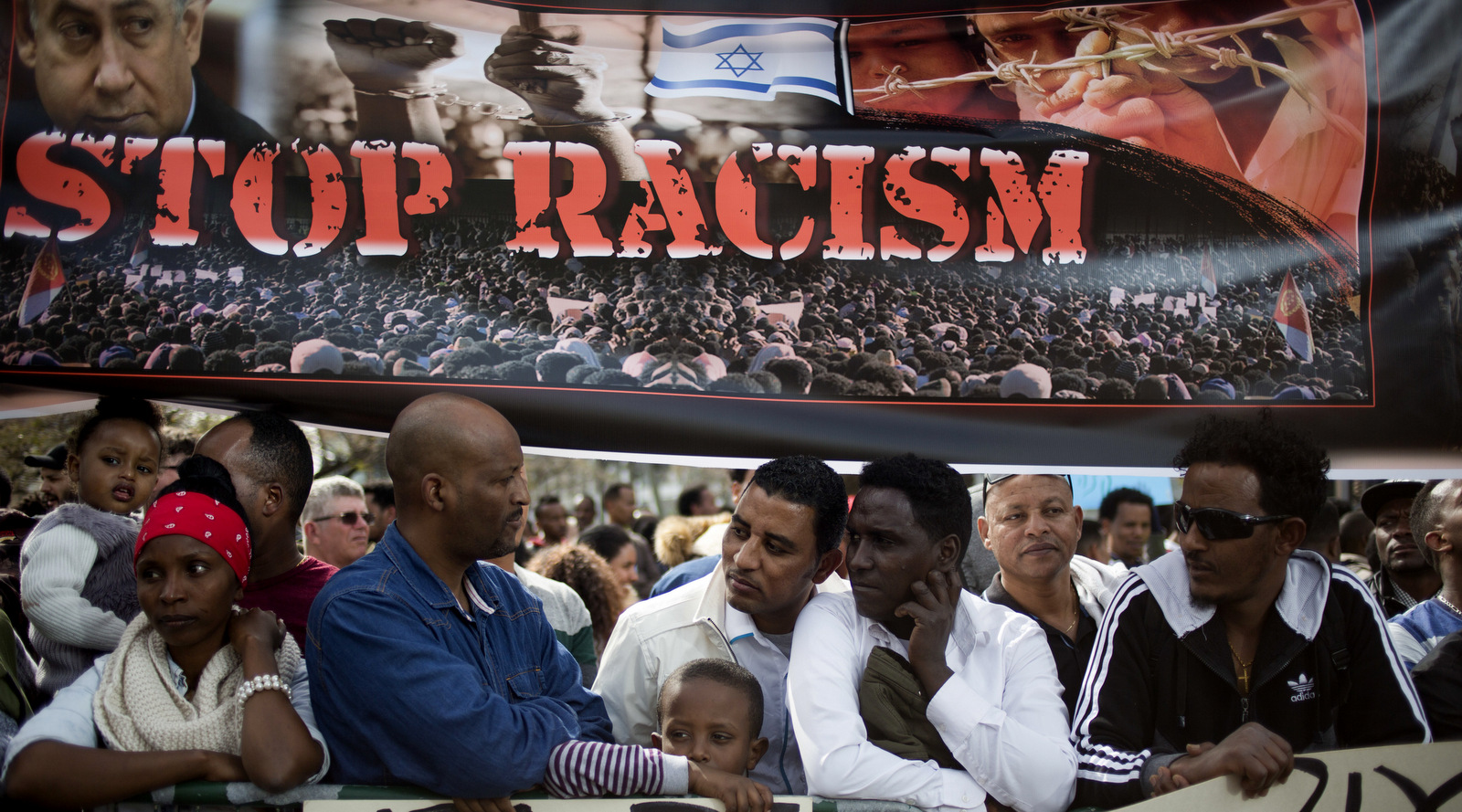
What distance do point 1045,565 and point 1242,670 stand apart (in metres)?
0.79

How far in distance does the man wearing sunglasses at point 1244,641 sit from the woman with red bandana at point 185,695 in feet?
6.80

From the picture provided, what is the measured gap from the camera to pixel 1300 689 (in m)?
2.97

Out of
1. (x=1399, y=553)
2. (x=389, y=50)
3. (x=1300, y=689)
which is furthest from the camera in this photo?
(x=1399, y=553)

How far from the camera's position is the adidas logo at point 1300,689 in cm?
297

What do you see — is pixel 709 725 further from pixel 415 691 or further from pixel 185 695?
pixel 185 695

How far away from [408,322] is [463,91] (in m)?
0.82

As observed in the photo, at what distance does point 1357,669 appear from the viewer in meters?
2.98

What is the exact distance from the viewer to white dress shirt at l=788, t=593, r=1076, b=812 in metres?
2.65

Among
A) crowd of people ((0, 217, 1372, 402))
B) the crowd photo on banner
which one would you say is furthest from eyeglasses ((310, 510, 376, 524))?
crowd of people ((0, 217, 1372, 402))

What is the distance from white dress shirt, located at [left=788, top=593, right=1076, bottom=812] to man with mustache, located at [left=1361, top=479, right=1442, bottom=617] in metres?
2.62

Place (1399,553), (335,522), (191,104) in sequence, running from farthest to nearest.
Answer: (335,522), (1399,553), (191,104)

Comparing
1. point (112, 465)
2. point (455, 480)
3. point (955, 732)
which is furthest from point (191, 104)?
point (955, 732)

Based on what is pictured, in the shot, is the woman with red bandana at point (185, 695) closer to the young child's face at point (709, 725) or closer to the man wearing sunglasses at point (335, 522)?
the young child's face at point (709, 725)

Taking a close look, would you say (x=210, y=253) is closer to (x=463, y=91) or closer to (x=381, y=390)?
(x=381, y=390)
